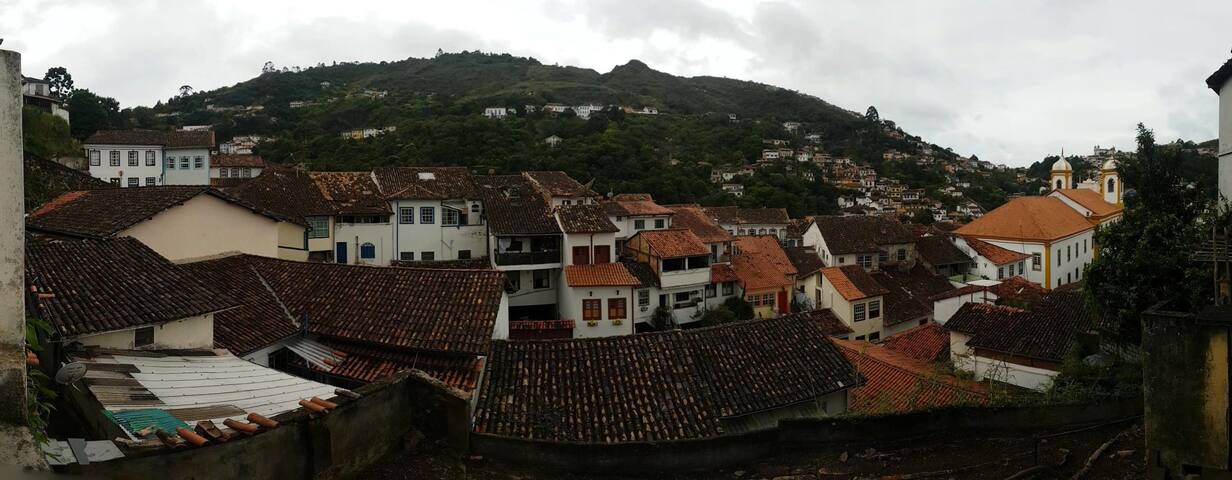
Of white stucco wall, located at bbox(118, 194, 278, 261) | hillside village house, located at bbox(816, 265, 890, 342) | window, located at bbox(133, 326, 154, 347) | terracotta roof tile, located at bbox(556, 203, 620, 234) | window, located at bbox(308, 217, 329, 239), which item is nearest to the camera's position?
window, located at bbox(133, 326, 154, 347)

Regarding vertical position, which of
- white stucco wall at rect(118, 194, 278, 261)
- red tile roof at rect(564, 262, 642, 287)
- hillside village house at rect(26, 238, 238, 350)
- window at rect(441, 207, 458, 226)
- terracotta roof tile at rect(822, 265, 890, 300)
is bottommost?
terracotta roof tile at rect(822, 265, 890, 300)

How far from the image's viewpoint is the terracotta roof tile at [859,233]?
3919cm

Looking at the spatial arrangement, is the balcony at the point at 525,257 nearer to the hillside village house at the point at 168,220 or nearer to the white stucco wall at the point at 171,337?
the hillside village house at the point at 168,220

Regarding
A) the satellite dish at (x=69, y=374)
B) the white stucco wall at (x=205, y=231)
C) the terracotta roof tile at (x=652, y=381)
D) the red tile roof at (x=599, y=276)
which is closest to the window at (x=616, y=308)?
the red tile roof at (x=599, y=276)

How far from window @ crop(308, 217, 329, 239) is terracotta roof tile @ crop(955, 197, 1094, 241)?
3851 centimetres

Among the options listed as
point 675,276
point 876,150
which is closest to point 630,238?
point 675,276

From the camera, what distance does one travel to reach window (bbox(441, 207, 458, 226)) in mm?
30625

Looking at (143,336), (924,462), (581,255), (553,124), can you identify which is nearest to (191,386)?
(143,336)

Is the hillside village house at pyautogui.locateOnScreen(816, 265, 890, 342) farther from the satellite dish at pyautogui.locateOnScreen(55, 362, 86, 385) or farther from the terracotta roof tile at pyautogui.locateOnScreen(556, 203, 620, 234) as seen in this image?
the satellite dish at pyautogui.locateOnScreen(55, 362, 86, 385)

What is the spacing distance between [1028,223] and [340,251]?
1573 inches

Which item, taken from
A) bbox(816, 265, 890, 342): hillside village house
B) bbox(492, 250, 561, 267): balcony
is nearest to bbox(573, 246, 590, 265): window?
bbox(492, 250, 561, 267): balcony

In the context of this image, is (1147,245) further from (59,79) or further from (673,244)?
A: (59,79)

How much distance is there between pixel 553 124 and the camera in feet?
295

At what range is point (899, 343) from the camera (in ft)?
77.3
